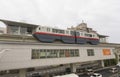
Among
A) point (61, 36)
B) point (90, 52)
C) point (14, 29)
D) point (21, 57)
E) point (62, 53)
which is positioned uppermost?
point (14, 29)

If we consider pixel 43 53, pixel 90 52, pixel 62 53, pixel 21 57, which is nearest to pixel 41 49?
pixel 43 53

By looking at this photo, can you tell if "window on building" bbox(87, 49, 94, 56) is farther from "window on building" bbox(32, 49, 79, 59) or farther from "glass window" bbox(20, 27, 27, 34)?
"glass window" bbox(20, 27, 27, 34)

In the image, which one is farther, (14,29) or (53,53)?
(53,53)

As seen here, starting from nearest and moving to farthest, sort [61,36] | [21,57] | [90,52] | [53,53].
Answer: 1. [21,57]
2. [53,53]
3. [61,36]
4. [90,52]

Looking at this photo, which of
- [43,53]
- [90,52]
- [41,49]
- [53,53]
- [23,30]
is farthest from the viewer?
[90,52]

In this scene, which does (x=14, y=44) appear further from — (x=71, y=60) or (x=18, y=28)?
(x=71, y=60)

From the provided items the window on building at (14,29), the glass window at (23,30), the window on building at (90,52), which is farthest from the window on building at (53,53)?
the window on building at (14,29)

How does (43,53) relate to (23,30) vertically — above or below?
below

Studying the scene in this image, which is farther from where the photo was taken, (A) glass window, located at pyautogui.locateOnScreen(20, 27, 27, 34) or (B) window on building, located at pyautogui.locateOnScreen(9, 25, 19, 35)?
(A) glass window, located at pyautogui.locateOnScreen(20, 27, 27, 34)

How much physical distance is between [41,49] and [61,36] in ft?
21.4

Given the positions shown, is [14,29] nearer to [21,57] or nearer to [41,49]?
[21,57]

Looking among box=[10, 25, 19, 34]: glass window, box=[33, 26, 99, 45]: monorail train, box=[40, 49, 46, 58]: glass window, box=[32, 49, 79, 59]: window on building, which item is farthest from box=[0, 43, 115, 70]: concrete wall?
box=[10, 25, 19, 34]: glass window

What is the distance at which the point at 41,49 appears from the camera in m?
24.6

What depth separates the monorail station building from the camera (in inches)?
819
